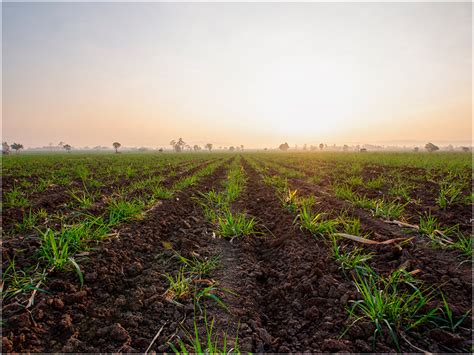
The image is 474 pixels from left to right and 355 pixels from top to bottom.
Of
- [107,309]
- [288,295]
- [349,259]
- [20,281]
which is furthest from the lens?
[349,259]

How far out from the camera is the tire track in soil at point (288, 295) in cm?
204

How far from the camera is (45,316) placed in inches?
86.7

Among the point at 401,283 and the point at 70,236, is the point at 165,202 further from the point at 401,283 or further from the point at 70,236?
the point at 401,283

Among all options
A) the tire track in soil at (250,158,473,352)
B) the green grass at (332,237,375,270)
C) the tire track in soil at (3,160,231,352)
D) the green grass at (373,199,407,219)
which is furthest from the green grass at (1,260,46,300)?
the green grass at (373,199,407,219)

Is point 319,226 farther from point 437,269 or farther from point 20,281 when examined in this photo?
point 20,281

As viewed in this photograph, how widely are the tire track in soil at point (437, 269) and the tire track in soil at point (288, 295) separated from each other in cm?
51

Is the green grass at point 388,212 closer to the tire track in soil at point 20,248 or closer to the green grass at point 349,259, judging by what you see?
the green grass at point 349,259

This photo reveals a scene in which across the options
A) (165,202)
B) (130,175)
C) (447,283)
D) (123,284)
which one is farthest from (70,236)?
(130,175)

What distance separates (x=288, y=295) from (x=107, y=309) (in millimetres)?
1924

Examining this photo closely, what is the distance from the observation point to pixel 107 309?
2369mm

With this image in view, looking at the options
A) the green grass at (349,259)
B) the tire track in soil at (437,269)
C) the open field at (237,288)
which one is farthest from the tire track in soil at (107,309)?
the tire track in soil at (437,269)

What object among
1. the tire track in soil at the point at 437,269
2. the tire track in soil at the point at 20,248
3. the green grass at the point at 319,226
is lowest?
the tire track in soil at the point at 437,269

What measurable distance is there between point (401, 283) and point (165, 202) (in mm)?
5492

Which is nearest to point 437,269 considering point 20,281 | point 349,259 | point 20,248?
point 349,259
